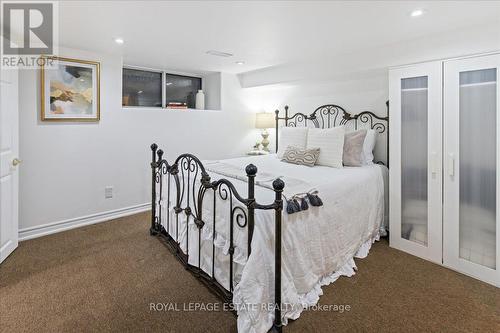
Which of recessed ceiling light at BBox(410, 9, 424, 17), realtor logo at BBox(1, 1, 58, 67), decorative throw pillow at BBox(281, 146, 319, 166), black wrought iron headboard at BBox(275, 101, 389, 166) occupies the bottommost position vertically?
decorative throw pillow at BBox(281, 146, 319, 166)

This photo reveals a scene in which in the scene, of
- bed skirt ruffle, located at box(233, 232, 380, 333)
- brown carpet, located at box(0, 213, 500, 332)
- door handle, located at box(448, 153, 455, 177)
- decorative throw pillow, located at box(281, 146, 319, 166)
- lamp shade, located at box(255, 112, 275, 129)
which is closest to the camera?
bed skirt ruffle, located at box(233, 232, 380, 333)

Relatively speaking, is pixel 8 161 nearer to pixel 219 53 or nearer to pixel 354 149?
pixel 219 53

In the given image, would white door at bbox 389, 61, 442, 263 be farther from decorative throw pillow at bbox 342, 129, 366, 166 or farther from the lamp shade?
the lamp shade

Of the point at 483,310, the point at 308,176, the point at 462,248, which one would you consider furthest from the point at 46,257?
the point at 462,248

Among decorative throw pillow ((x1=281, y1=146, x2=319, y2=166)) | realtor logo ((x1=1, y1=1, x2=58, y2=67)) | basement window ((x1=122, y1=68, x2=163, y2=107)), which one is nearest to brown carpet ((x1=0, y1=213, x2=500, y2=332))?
decorative throw pillow ((x1=281, y1=146, x2=319, y2=166))

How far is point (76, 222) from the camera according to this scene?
12.1 feet

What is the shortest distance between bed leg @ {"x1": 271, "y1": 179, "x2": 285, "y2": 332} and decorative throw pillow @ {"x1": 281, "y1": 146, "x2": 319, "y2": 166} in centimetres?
172

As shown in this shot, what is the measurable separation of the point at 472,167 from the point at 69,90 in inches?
175

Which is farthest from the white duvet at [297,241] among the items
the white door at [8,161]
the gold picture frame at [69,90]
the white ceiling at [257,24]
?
the gold picture frame at [69,90]

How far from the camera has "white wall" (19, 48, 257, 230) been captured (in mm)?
3271

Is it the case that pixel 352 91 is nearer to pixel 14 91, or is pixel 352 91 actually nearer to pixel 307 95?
pixel 307 95

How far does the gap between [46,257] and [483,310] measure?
3.85 meters

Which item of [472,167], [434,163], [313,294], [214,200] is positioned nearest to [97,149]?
[214,200]

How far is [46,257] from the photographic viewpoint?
2.84 meters
